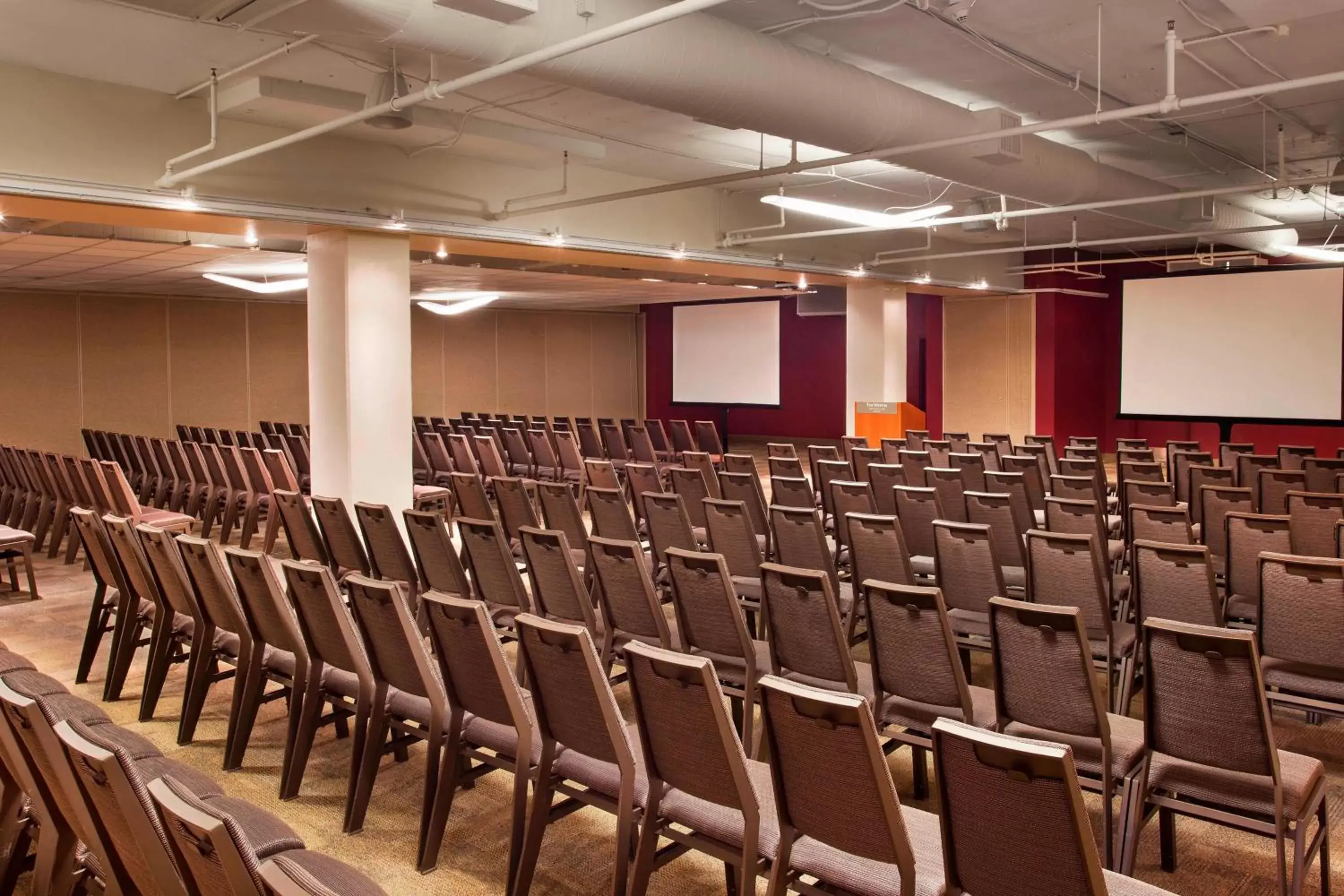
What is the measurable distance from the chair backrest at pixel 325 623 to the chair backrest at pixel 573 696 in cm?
85

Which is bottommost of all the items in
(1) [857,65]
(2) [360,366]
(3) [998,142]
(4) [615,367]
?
(2) [360,366]

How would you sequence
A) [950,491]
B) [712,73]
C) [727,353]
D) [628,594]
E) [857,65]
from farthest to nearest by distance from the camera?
[727,353], [857,65], [950,491], [712,73], [628,594]

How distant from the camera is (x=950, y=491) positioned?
22.9 ft

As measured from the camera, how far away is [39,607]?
7312mm

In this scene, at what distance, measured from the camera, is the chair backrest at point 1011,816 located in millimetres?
1924

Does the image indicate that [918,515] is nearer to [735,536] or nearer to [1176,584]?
[735,536]

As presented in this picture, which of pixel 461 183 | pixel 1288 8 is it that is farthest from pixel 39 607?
pixel 1288 8

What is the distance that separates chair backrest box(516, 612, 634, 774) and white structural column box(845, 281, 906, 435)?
12.7m

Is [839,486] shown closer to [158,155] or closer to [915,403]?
[158,155]

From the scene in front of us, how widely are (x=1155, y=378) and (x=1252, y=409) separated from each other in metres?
1.36

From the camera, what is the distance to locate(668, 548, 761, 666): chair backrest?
3879mm

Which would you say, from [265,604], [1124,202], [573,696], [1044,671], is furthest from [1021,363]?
[573,696]

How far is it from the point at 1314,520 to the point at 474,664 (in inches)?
186

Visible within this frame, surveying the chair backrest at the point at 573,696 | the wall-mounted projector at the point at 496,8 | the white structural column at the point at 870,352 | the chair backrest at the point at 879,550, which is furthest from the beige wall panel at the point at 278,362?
the chair backrest at the point at 573,696
